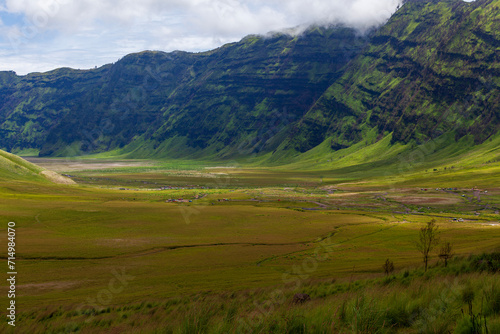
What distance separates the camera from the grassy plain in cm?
940

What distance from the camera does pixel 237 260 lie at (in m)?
50.8

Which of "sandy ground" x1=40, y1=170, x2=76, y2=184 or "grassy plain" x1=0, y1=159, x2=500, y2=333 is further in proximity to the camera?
"sandy ground" x1=40, y1=170, x2=76, y2=184

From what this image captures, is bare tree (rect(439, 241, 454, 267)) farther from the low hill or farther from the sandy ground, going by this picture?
the sandy ground

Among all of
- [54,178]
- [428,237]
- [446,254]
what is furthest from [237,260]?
[54,178]

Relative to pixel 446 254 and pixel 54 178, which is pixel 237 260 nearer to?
pixel 446 254

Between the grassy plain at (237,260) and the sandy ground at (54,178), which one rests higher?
the sandy ground at (54,178)

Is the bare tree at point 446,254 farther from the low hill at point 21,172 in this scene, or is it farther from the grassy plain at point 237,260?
the low hill at point 21,172

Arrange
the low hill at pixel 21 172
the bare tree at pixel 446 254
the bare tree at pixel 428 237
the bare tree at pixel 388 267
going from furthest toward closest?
the low hill at pixel 21 172 → the bare tree at pixel 428 237 → the bare tree at pixel 388 267 → the bare tree at pixel 446 254

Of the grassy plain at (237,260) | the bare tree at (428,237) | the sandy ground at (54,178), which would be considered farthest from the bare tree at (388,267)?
the sandy ground at (54,178)

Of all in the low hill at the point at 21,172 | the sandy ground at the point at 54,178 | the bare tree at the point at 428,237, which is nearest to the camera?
the bare tree at the point at 428,237

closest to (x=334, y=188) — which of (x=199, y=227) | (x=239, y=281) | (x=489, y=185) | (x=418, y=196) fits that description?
(x=418, y=196)

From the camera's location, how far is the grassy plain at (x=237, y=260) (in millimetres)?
9398

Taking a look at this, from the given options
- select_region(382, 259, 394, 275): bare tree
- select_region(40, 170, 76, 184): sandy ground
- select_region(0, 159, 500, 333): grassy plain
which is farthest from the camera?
select_region(40, 170, 76, 184): sandy ground

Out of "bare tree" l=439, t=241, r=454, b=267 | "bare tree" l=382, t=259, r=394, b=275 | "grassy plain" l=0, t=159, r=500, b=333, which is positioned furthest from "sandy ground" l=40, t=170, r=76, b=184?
"bare tree" l=439, t=241, r=454, b=267
